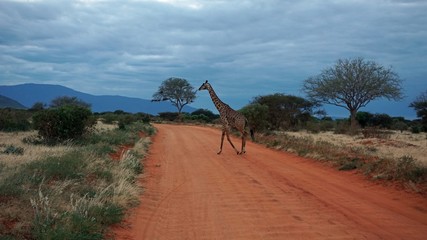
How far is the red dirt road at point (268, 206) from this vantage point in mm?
7066

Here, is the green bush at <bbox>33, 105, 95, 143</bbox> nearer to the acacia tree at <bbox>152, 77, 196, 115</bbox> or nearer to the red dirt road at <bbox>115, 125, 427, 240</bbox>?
the red dirt road at <bbox>115, 125, 427, 240</bbox>

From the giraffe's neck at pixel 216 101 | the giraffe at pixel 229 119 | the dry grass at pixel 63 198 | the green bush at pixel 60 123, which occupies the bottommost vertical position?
the dry grass at pixel 63 198

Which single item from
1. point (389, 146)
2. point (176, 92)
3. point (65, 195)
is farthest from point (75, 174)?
point (176, 92)

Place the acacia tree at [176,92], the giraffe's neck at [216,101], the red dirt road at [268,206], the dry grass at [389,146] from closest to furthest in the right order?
the red dirt road at [268,206], the dry grass at [389,146], the giraffe's neck at [216,101], the acacia tree at [176,92]

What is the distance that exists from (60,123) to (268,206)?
14.0 m

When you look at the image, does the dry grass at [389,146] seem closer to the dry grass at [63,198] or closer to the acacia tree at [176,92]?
the dry grass at [63,198]

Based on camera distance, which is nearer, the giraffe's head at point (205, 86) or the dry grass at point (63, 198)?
the dry grass at point (63, 198)

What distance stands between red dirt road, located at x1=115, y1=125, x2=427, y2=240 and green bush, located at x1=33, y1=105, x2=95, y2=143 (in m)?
7.63

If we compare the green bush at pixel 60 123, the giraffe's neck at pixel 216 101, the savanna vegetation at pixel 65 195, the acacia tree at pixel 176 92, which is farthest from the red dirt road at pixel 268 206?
the acacia tree at pixel 176 92

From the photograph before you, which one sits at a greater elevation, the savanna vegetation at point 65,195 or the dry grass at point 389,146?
the dry grass at point 389,146

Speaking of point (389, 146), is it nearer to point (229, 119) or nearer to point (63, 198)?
point (229, 119)

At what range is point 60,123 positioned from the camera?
20.2m

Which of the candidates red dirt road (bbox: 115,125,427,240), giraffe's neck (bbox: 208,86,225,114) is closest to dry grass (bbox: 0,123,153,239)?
red dirt road (bbox: 115,125,427,240)

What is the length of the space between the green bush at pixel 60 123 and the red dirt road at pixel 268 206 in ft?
25.0
